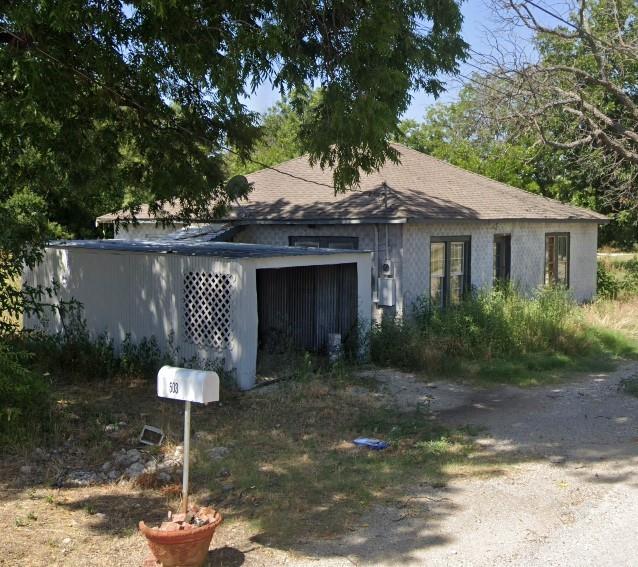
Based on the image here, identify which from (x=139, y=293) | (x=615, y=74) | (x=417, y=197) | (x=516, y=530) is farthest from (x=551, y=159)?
(x=516, y=530)

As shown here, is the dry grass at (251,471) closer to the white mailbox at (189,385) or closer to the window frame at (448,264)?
the white mailbox at (189,385)

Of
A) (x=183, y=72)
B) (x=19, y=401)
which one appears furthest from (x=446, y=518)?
(x=183, y=72)

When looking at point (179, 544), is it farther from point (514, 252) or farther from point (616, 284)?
point (616, 284)

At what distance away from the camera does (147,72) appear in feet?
32.3

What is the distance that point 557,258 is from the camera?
62.5 feet

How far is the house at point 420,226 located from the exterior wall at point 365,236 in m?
0.02

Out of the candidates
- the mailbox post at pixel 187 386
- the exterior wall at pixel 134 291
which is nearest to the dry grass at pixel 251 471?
the mailbox post at pixel 187 386

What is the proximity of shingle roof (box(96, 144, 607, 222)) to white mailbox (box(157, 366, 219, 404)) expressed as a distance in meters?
8.04

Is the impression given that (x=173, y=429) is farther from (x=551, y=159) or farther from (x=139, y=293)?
(x=551, y=159)

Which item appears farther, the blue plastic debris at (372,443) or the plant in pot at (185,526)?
the blue plastic debris at (372,443)

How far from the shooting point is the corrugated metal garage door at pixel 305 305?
13.9 m

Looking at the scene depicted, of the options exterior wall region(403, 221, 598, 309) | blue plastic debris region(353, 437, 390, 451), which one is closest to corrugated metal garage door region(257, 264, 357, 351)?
exterior wall region(403, 221, 598, 309)

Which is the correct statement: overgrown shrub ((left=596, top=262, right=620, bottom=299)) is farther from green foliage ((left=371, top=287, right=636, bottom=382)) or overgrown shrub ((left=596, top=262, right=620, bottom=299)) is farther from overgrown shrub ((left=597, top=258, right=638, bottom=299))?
green foliage ((left=371, top=287, right=636, bottom=382))

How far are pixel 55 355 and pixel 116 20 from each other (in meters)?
5.58
